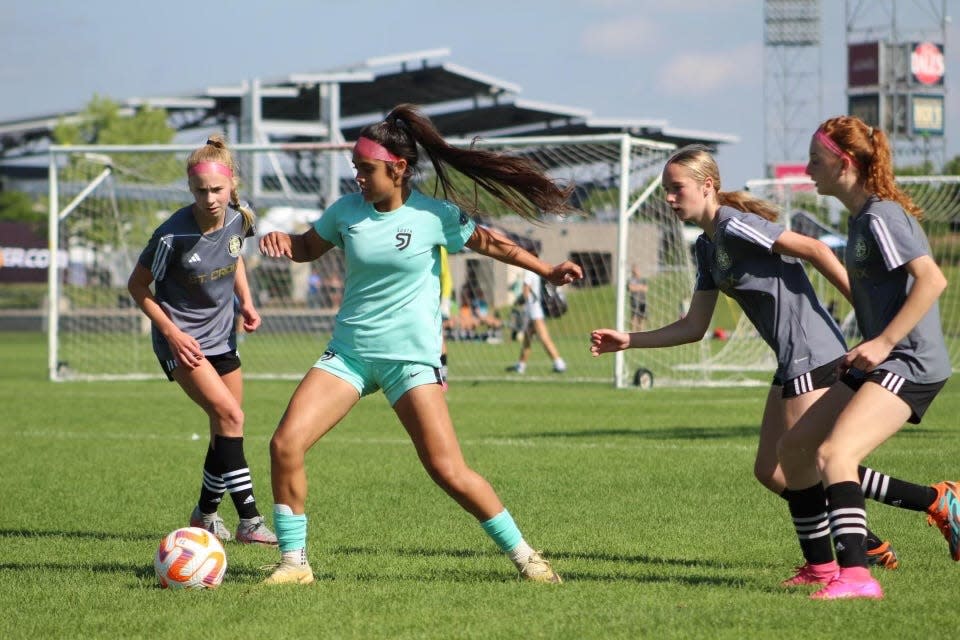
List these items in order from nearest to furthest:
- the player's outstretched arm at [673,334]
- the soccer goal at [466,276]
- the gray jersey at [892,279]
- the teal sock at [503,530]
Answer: the gray jersey at [892,279] < the teal sock at [503,530] < the player's outstretched arm at [673,334] < the soccer goal at [466,276]

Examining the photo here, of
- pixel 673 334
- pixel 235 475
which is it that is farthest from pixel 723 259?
pixel 235 475

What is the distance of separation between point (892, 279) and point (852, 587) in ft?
4.03

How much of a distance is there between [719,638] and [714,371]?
17.1 metres

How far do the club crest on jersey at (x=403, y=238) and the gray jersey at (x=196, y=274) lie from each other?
5.74ft

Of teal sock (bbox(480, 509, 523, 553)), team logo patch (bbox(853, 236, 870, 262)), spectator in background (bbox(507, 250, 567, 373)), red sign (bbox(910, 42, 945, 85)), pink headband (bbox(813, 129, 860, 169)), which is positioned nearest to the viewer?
team logo patch (bbox(853, 236, 870, 262))

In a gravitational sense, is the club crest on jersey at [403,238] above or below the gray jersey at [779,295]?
above

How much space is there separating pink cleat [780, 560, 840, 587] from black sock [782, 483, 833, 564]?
22 mm

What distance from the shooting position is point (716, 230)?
5.76m

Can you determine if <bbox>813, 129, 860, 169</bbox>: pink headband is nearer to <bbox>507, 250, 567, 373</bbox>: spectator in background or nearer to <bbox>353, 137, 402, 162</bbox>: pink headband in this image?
<bbox>353, 137, 402, 162</bbox>: pink headband

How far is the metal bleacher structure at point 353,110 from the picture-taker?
172 ft

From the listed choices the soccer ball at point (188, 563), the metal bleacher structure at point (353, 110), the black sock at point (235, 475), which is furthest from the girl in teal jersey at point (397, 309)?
the metal bleacher structure at point (353, 110)

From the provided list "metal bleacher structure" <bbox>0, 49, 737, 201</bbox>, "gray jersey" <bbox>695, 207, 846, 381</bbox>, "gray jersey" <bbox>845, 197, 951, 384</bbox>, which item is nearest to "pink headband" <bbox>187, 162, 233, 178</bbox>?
"gray jersey" <bbox>695, 207, 846, 381</bbox>

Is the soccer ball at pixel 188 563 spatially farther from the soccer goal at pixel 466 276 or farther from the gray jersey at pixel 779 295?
the soccer goal at pixel 466 276

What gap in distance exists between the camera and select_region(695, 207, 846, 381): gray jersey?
570cm
